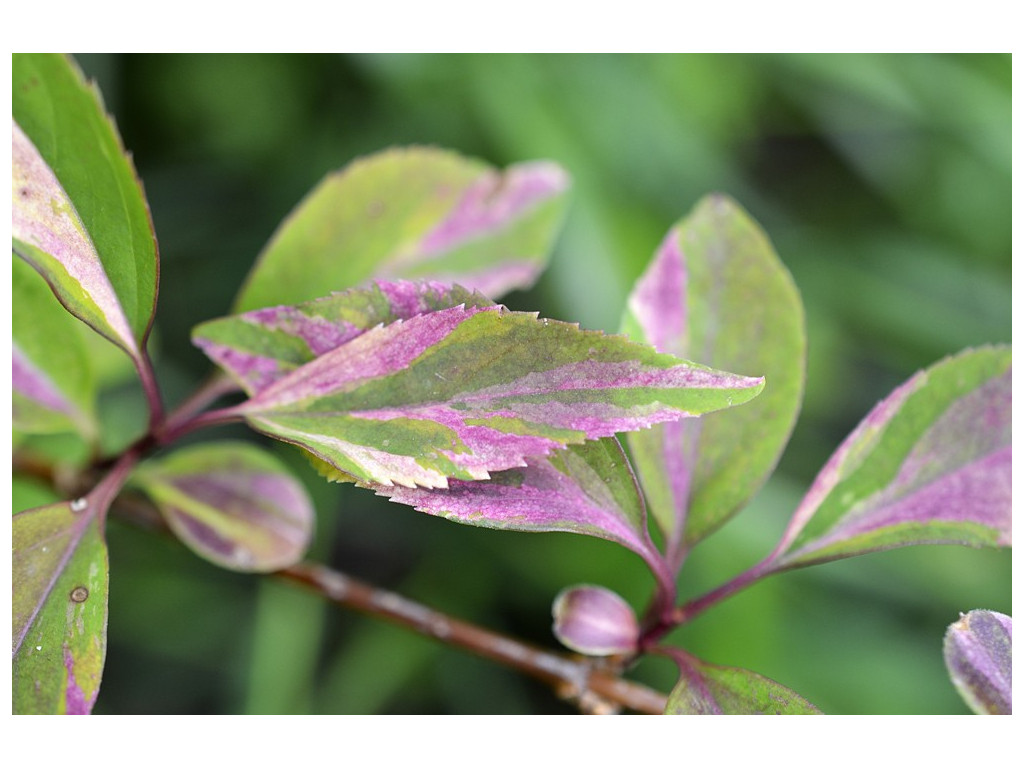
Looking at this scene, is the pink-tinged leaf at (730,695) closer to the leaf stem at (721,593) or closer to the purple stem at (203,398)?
the leaf stem at (721,593)

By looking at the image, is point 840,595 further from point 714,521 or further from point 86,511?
point 86,511

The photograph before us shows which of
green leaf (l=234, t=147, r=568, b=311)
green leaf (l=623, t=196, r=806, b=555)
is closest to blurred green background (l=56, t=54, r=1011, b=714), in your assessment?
green leaf (l=234, t=147, r=568, b=311)

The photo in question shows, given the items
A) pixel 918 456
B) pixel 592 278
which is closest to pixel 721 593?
pixel 918 456

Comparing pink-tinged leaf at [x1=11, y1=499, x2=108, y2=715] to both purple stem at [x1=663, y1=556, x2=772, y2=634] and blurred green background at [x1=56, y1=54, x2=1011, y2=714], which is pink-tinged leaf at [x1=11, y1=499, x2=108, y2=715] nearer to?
purple stem at [x1=663, y1=556, x2=772, y2=634]

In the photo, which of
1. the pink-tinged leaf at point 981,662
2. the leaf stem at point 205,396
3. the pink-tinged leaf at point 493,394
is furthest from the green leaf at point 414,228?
the pink-tinged leaf at point 981,662

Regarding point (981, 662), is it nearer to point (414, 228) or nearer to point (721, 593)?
point (721, 593)

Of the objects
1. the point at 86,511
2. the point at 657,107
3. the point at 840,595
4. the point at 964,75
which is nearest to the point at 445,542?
the point at 840,595
